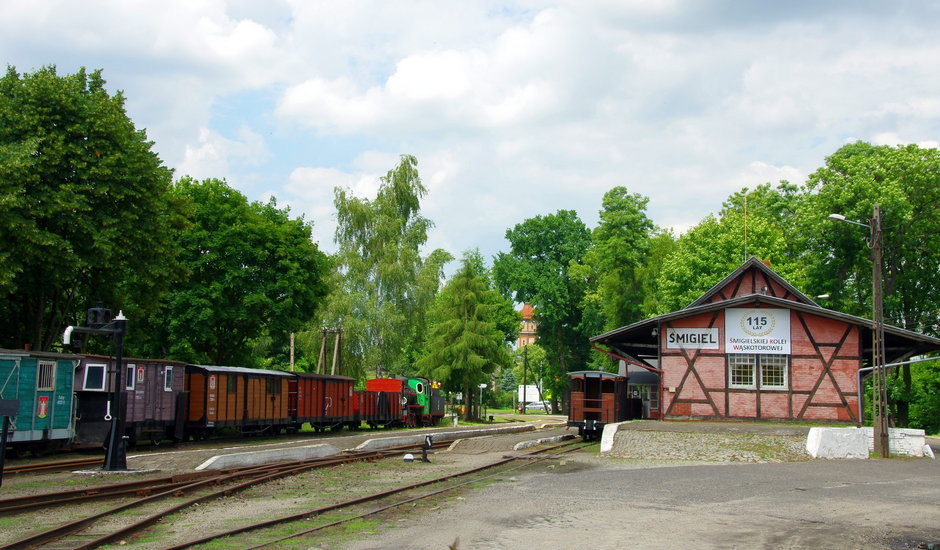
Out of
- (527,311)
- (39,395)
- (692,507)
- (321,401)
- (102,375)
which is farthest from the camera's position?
(527,311)

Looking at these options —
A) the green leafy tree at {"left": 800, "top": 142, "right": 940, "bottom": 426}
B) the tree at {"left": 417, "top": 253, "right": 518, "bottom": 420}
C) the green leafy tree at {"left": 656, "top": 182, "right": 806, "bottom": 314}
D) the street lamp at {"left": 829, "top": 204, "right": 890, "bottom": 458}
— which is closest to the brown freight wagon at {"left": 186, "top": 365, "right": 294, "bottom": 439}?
the tree at {"left": 417, "top": 253, "right": 518, "bottom": 420}

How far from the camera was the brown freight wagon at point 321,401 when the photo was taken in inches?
1400

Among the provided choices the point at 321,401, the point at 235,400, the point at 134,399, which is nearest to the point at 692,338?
the point at 321,401

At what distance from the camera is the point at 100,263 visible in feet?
96.6

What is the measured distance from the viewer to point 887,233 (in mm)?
48812

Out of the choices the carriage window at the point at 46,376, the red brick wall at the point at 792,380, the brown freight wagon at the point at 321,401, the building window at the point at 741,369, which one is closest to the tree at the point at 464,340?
the brown freight wagon at the point at 321,401

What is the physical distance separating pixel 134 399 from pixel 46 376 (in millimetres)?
3211

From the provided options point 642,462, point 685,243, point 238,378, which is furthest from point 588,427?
point 685,243

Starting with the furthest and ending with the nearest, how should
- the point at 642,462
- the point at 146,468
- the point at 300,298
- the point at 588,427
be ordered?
1. the point at 300,298
2. the point at 588,427
3. the point at 642,462
4. the point at 146,468

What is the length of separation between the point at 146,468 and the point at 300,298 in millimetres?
24383

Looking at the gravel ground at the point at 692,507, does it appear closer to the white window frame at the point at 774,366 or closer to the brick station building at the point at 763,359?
the brick station building at the point at 763,359

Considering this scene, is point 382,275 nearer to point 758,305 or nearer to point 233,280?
point 233,280

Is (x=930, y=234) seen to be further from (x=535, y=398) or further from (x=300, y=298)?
(x=535, y=398)

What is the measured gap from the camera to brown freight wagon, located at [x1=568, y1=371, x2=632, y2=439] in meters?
34.6
